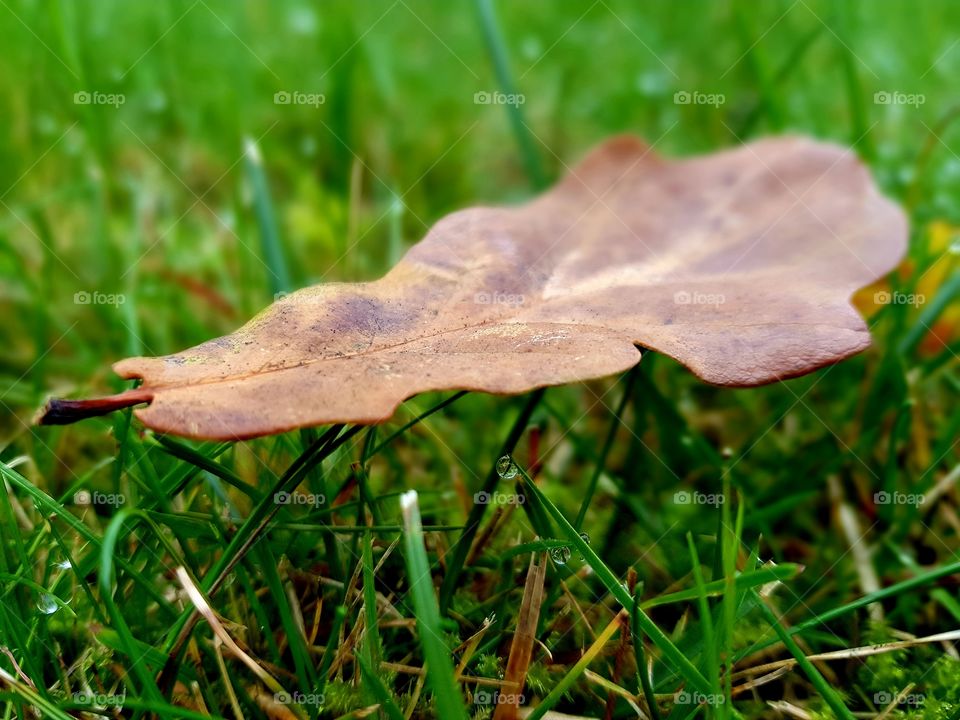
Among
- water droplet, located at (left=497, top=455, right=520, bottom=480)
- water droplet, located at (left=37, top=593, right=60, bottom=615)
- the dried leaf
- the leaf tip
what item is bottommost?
water droplet, located at (left=37, top=593, right=60, bottom=615)

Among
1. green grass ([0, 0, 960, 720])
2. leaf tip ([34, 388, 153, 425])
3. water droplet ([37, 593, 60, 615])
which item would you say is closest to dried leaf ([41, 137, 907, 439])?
leaf tip ([34, 388, 153, 425])

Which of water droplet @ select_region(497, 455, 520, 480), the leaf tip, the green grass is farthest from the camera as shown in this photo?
water droplet @ select_region(497, 455, 520, 480)

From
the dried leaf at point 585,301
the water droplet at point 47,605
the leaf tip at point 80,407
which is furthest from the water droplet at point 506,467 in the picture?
the water droplet at point 47,605

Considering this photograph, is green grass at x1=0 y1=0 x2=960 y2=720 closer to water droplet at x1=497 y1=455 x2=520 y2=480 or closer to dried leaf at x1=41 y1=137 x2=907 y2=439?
water droplet at x1=497 y1=455 x2=520 y2=480

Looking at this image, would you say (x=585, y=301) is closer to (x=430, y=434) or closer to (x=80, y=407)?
(x=430, y=434)

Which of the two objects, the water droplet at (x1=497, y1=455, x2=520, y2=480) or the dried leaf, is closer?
the dried leaf

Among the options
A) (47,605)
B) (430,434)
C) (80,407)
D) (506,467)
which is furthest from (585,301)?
(47,605)

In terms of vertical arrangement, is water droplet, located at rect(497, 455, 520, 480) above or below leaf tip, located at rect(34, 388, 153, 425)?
below

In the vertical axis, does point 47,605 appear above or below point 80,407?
below
